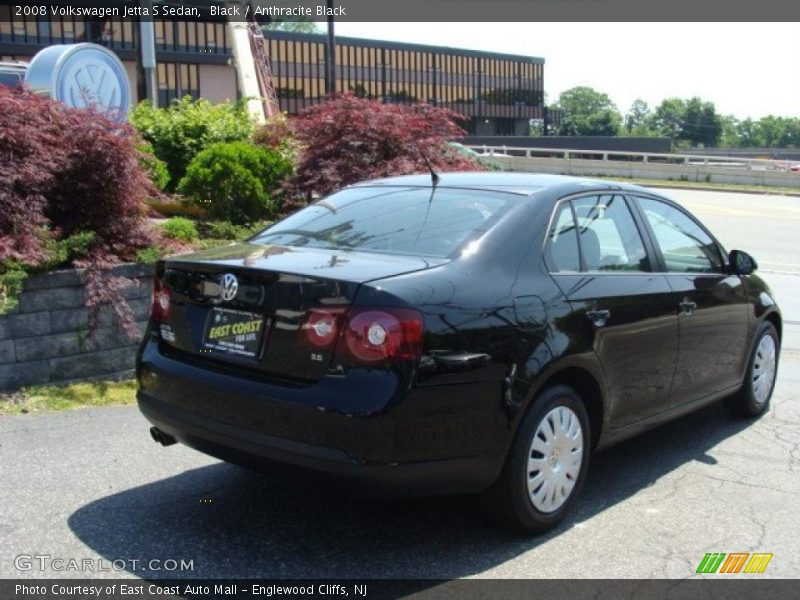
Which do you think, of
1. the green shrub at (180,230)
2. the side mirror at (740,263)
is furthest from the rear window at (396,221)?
the green shrub at (180,230)

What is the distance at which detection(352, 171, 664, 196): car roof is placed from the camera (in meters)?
4.92

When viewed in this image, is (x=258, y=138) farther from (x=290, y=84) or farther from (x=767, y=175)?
(x=290, y=84)

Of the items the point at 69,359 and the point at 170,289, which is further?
the point at 69,359

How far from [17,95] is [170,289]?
155 inches

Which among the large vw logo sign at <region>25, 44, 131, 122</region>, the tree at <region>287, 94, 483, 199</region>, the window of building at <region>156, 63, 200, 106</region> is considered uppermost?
the window of building at <region>156, 63, 200, 106</region>

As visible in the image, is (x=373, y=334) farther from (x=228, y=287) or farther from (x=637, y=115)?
(x=637, y=115)

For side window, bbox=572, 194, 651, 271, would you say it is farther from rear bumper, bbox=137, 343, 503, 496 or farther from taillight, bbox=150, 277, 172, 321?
taillight, bbox=150, 277, 172, 321

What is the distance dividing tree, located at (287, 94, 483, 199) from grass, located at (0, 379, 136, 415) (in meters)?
3.96

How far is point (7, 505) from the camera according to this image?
4559 mm

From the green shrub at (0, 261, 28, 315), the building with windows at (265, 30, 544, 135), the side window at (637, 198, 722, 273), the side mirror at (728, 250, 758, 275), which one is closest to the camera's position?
the side window at (637, 198, 722, 273)

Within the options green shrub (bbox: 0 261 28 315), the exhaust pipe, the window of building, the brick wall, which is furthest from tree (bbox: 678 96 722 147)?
the exhaust pipe

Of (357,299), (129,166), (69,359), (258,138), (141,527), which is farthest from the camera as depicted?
(258,138)

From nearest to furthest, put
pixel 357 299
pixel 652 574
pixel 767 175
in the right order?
pixel 357 299, pixel 652 574, pixel 767 175

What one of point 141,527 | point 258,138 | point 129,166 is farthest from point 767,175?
point 141,527
